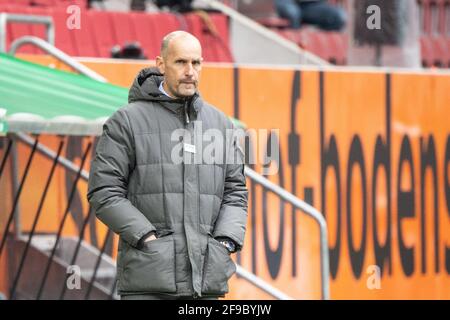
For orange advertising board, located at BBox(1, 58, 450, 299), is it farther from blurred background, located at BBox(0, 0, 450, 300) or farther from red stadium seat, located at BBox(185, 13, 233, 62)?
red stadium seat, located at BBox(185, 13, 233, 62)

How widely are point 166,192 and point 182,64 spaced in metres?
0.60

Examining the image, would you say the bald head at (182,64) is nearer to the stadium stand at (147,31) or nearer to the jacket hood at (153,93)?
the jacket hood at (153,93)

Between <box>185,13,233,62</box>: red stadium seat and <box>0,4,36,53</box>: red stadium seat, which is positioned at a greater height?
<box>185,13,233,62</box>: red stadium seat

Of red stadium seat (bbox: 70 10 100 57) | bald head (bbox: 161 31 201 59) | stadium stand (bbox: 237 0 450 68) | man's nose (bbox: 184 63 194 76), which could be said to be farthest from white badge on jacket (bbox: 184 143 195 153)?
stadium stand (bbox: 237 0 450 68)

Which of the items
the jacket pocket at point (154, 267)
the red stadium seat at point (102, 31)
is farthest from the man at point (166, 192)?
→ the red stadium seat at point (102, 31)

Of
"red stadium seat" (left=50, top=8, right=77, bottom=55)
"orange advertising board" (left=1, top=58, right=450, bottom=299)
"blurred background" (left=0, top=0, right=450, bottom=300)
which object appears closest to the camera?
"blurred background" (left=0, top=0, right=450, bottom=300)

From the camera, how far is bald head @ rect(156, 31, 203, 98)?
253 inches

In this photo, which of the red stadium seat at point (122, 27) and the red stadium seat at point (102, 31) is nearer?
the red stadium seat at point (102, 31)

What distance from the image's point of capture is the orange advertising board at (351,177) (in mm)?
11305

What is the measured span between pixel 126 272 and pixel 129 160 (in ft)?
1.68

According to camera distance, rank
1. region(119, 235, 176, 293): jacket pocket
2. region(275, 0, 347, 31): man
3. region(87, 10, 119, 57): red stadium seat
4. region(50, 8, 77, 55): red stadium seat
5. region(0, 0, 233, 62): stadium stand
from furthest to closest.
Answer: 1. region(275, 0, 347, 31): man
2. region(87, 10, 119, 57): red stadium seat
3. region(0, 0, 233, 62): stadium stand
4. region(50, 8, 77, 55): red stadium seat
5. region(119, 235, 176, 293): jacket pocket
